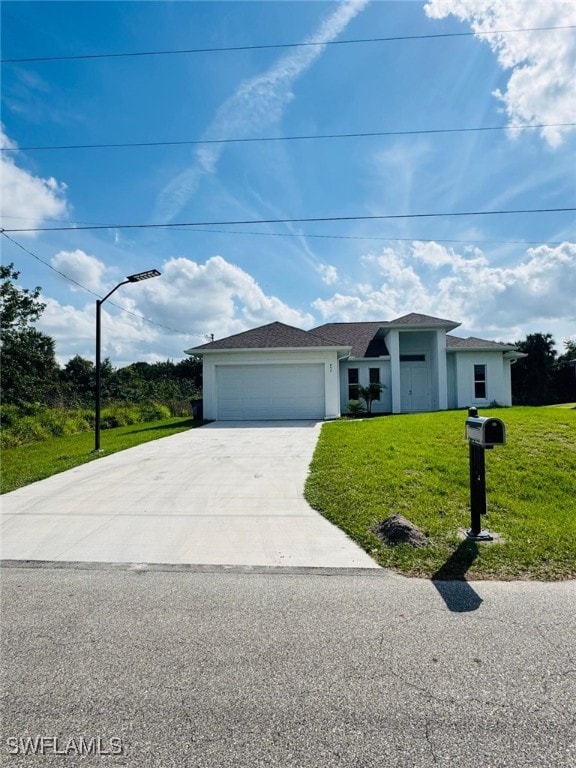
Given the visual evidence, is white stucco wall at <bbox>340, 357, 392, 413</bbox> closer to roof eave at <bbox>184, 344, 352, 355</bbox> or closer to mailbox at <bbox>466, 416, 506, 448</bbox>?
roof eave at <bbox>184, 344, 352, 355</bbox>

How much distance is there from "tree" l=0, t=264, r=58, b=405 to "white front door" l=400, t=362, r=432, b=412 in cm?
1791

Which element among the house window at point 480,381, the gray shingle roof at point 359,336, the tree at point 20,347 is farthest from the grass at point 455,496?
the tree at point 20,347

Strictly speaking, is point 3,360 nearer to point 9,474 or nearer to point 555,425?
point 9,474

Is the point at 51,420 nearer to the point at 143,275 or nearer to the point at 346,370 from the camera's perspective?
the point at 143,275

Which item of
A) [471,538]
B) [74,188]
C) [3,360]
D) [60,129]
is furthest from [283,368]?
[3,360]

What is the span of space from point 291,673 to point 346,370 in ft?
55.8

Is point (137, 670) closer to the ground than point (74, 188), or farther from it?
closer to the ground

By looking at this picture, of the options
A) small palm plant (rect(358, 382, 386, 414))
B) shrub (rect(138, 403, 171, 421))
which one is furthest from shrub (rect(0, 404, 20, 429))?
small palm plant (rect(358, 382, 386, 414))

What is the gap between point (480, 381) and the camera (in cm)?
1864

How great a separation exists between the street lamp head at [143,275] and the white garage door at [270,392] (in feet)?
22.1

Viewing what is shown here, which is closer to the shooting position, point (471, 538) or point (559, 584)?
point (559, 584)

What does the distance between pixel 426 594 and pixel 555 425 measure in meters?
7.97

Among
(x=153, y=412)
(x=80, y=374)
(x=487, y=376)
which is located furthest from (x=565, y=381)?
(x=80, y=374)

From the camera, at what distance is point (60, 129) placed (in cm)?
966
